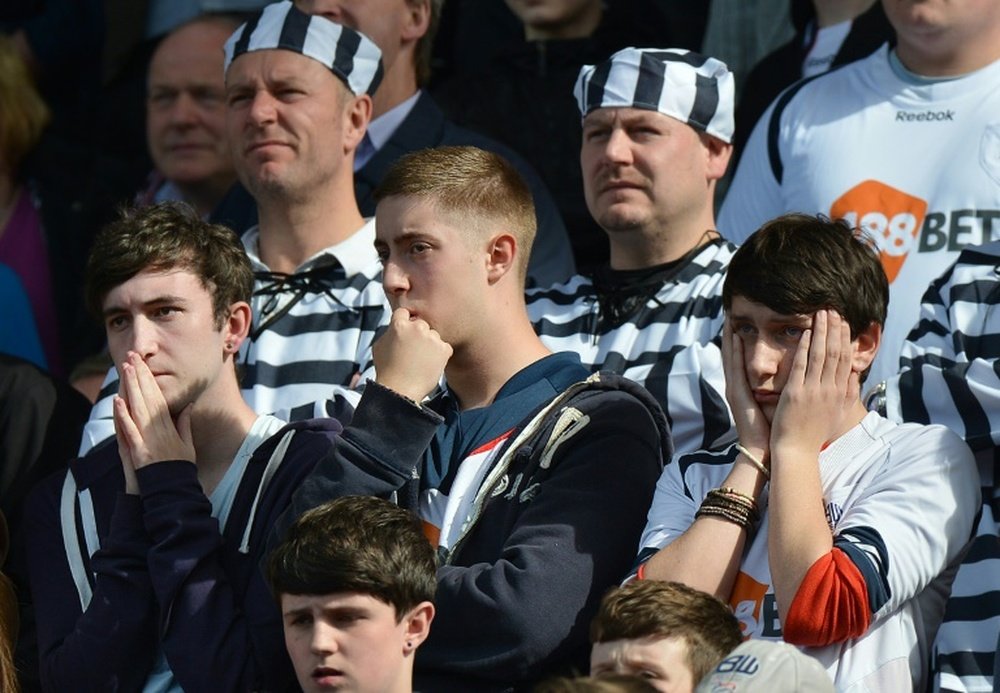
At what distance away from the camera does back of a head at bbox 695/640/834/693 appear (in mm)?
3498

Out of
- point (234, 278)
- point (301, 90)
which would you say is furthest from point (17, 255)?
point (234, 278)

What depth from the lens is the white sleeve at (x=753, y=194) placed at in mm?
5820

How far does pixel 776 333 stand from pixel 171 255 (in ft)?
4.93

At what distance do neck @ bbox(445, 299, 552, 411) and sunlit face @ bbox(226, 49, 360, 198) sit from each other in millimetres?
1112

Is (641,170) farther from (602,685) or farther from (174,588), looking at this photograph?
(602,685)

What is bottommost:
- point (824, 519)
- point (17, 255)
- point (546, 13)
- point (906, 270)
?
point (824, 519)

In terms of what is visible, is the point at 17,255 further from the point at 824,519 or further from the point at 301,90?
the point at 824,519

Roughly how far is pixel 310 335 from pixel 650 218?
955 millimetres

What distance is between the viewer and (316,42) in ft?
19.5

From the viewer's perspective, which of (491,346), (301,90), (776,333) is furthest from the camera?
(301,90)

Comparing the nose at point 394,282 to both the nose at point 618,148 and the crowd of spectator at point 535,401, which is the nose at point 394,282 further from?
the nose at point 618,148

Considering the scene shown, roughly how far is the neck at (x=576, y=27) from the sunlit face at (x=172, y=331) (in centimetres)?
251

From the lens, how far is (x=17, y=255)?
731 centimetres

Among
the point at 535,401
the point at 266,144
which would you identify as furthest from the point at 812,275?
the point at 266,144
